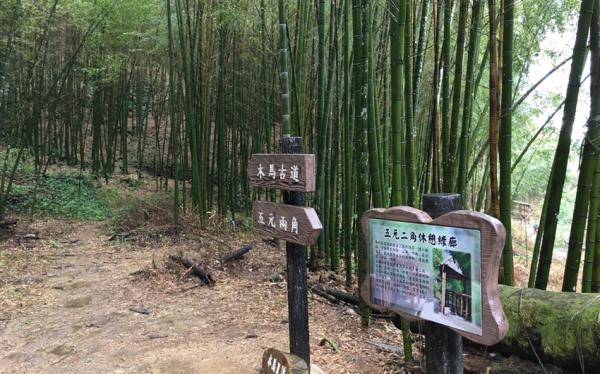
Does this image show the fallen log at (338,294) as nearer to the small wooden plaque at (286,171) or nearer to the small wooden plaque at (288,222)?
the small wooden plaque at (288,222)

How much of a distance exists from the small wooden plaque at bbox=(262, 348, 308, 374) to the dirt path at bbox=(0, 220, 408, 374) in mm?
495

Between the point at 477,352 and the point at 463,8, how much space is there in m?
1.96

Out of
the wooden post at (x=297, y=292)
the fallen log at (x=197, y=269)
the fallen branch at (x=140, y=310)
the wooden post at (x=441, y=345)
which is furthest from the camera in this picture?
the fallen log at (x=197, y=269)

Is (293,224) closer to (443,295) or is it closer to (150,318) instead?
(443,295)

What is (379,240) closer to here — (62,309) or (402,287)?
(402,287)

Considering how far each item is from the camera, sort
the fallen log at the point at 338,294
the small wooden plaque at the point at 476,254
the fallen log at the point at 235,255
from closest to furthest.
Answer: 1. the small wooden plaque at the point at 476,254
2. the fallen log at the point at 338,294
3. the fallen log at the point at 235,255

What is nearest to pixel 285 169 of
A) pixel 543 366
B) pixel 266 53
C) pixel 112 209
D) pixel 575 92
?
pixel 575 92

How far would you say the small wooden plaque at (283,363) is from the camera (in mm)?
2002

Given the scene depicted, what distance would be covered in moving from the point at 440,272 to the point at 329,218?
10.5 ft

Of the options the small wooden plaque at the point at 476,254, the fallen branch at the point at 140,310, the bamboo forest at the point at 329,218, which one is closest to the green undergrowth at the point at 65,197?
the bamboo forest at the point at 329,218

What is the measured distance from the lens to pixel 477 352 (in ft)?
8.14

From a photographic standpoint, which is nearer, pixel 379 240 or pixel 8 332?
pixel 379 240

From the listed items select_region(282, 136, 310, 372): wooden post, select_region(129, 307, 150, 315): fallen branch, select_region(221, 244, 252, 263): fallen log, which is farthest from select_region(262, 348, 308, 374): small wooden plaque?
select_region(221, 244, 252, 263): fallen log

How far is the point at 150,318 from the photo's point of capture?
3.48 meters
